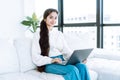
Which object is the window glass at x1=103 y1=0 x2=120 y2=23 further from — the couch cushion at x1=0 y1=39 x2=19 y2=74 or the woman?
the couch cushion at x1=0 y1=39 x2=19 y2=74

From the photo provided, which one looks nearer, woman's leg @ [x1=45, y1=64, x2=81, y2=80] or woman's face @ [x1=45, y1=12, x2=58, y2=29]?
woman's leg @ [x1=45, y1=64, x2=81, y2=80]

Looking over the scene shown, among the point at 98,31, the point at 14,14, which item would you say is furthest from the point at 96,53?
the point at 14,14

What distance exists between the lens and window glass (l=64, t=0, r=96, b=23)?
450cm

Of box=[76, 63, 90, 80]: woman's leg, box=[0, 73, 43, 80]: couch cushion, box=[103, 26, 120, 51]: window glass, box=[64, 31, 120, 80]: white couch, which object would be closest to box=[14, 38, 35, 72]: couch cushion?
box=[0, 73, 43, 80]: couch cushion

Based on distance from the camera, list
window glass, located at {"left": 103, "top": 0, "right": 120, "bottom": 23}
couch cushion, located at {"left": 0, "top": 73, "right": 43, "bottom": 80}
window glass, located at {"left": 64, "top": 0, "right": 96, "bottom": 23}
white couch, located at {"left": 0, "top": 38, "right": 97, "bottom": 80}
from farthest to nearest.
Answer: window glass, located at {"left": 64, "top": 0, "right": 96, "bottom": 23} < window glass, located at {"left": 103, "top": 0, "right": 120, "bottom": 23} < white couch, located at {"left": 0, "top": 38, "right": 97, "bottom": 80} < couch cushion, located at {"left": 0, "top": 73, "right": 43, "bottom": 80}

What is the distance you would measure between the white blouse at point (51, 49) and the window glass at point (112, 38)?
6.16ft

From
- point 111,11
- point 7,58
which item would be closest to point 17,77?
point 7,58

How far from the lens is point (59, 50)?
2531 millimetres

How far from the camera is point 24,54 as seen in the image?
91.8 inches

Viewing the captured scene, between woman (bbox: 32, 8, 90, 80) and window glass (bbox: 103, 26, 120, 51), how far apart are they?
189cm

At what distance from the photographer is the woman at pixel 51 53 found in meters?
2.13

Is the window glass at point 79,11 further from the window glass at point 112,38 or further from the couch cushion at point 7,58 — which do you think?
the couch cushion at point 7,58

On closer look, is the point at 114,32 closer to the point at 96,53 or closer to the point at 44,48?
the point at 96,53

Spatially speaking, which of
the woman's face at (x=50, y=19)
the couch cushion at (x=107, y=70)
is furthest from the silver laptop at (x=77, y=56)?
the woman's face at (x=50, y=19)
